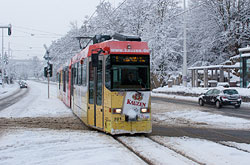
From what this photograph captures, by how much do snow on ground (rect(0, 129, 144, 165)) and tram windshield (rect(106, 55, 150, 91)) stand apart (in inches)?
68.3

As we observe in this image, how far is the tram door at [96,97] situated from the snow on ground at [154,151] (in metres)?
1.35

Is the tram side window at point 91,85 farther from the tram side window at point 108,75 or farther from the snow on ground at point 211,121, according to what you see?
the snow on ground at point 211,121

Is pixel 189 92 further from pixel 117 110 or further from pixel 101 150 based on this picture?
pixel 101 150

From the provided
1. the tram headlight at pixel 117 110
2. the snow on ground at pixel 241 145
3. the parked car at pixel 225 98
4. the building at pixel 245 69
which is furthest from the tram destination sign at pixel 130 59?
the building at pixel 245 69

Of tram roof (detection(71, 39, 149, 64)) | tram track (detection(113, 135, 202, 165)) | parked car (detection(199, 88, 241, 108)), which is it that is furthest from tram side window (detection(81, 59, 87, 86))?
parked car (detection(199, 88, 241, 108))

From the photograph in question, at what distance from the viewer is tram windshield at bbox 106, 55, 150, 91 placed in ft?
34.4

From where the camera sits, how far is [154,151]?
27.2ft

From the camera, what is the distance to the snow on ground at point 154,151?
7.30 meters

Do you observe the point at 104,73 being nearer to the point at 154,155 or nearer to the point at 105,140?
the point at 105,140

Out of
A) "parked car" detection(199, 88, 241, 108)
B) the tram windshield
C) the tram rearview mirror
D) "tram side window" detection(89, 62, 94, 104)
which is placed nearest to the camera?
the tram rearview mirror

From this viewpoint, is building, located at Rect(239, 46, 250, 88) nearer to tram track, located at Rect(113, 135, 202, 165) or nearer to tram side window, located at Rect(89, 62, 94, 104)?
tram side window, located at Rect(89, 62, 94, 104)

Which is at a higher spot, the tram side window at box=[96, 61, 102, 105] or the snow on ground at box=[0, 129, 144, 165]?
Result: the tram side window at box=[96, 61, 102, 105]

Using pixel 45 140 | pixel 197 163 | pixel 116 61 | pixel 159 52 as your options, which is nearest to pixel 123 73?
pixel 116 61

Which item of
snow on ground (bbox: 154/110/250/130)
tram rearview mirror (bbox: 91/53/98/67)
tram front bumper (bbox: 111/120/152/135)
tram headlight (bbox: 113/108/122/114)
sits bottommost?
snow on ground (bbox: 154/110/250/130)
